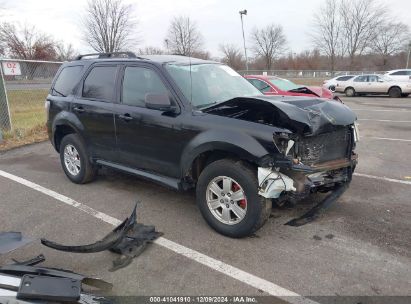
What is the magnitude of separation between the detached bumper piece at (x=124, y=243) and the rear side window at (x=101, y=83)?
6.31ft

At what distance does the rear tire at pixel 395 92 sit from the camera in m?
20.4

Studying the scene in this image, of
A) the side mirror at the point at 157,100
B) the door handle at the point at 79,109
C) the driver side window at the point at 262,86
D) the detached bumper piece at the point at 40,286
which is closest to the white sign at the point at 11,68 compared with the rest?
the door handle at the point at 79,109

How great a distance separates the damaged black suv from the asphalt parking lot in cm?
38

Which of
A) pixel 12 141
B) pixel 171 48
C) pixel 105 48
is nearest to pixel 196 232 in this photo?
pixel 12 141

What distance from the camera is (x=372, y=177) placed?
5695 mm

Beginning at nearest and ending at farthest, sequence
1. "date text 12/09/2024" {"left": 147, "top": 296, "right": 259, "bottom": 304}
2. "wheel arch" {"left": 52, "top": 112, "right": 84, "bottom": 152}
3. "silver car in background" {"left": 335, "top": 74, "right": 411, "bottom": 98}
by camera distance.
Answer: "date text 12/09/2024" {"left": 147, "top": 296, "right": 259, "bottom": 304}, "wheel arch" {"left": 52, "top": 112, "right": 84, "bottom": 152}, "silver car in background" {"left": 335, "top": 74, "right": 411, "bottom": 98}

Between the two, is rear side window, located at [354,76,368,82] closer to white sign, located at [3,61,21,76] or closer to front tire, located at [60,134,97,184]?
white sign, located at [3,61,21,76]

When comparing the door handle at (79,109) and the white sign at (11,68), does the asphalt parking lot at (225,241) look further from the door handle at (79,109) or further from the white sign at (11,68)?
the white sign at (11,68)

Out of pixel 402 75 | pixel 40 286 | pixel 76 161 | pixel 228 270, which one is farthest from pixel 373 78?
pixel 40 286

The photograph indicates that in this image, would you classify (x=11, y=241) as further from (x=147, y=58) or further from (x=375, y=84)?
(x=375, y=84)

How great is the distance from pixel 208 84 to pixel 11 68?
726 centimetres

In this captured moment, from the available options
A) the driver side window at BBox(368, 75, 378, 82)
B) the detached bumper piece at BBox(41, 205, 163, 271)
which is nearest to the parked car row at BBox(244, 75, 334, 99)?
the detached bumper piece at BBox(41, 205, 163, 271)

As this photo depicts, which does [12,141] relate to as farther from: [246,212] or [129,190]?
[246,212]

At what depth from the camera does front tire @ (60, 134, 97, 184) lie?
209 inches
